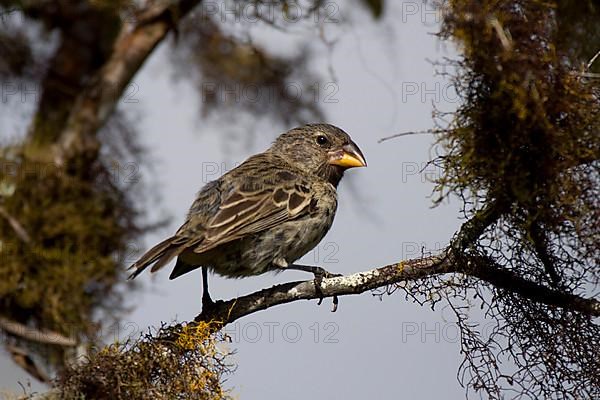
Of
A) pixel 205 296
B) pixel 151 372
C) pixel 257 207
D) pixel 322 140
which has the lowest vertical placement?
pixel 151 372

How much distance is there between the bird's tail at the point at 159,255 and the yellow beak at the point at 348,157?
1276mm

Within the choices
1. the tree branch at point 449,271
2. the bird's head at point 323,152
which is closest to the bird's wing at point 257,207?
the bird's head at point 323,152

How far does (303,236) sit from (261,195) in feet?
0.92

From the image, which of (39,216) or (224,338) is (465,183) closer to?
(224,338)

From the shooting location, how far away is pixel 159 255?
4387mm

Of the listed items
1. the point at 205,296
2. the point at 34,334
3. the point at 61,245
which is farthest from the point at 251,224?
the point at 34,334

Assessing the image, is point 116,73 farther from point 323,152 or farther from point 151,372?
point 151,372

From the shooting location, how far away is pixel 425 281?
12.7ft

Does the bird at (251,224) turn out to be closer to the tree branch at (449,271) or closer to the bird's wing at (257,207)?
the bird's wing at (257,207)

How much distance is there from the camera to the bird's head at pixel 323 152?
218 inches

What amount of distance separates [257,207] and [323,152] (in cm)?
83

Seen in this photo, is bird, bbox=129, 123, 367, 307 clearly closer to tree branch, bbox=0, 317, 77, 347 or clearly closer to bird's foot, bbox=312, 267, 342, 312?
bird's foot, bbox=312, 267, 342, 312

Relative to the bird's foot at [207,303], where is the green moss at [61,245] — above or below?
above

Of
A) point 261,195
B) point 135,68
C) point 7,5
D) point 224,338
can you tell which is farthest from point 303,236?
point 7,5
